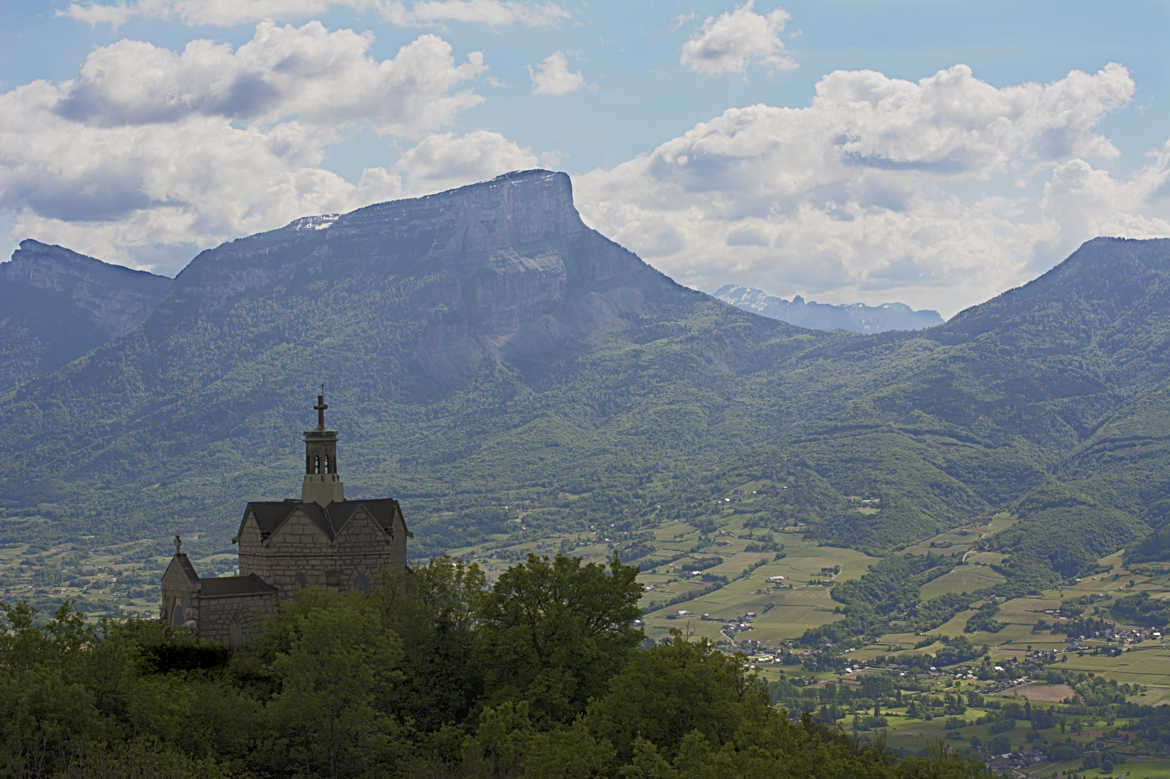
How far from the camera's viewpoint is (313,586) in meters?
79.8

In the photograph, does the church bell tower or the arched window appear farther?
the church bell tower

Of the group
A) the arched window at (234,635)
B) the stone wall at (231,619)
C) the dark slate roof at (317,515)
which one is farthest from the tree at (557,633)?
the arched window at (234,635)

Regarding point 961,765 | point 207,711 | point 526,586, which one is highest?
point 526,586

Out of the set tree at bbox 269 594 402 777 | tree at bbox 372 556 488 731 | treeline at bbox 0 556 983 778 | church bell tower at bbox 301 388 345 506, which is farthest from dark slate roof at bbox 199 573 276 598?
tree at bbox 269 594 402 777

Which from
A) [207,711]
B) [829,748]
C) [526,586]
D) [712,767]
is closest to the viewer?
[712,767]

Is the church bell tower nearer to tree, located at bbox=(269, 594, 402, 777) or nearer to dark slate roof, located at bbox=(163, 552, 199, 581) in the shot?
dark slate roof, located at bbox=(163, 552, 199, 581)

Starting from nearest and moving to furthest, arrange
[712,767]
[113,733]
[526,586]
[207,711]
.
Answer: [712,767] → [113,733] → [207,711] → [526,586]

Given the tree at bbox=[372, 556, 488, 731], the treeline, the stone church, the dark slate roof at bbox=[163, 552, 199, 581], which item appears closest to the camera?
the treeline

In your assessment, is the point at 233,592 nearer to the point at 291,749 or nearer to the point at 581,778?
the point at 291,749

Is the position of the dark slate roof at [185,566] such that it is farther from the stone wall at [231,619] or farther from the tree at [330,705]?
the tree at [330,705]

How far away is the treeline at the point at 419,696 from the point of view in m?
59.4

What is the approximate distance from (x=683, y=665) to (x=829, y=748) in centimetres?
836

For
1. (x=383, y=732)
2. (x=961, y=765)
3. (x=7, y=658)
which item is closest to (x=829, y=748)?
(x=961, y=765)

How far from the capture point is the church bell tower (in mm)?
83750
